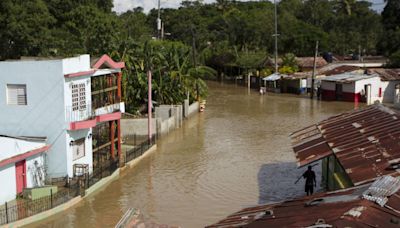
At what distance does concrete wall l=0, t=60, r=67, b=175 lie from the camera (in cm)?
2194

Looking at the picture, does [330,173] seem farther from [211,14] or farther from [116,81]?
[211,14]

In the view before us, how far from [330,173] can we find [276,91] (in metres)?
40.8

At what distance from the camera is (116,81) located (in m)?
27.9

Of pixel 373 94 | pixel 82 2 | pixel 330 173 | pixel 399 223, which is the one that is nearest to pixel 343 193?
pixel 399 223

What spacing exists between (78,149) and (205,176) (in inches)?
223

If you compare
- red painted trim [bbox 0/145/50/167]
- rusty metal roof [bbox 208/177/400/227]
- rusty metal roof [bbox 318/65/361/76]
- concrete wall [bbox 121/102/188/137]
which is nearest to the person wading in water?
rusty metal roof [bbox 208/177/400/227]

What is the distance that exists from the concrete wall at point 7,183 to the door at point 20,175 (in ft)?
0.90

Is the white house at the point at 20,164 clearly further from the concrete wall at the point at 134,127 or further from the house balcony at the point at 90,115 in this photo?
the concrete wall at the point at 134,127

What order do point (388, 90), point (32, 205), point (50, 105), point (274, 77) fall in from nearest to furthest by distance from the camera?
1. point (32, 205)
2. point (50, 105)
3. point (388, 90)
4. point (274, 77)

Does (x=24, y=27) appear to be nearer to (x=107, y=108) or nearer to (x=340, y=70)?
(x=107, y=108)

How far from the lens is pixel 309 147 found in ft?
65.8

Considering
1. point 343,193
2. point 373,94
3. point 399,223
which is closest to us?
point 399,223

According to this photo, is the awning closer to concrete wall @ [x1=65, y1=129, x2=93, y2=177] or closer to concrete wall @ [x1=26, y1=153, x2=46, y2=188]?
concrete wall @ [x1=65, y1=129, x2=93, y2=177]

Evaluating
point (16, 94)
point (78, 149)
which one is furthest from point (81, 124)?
point (16, 94)
